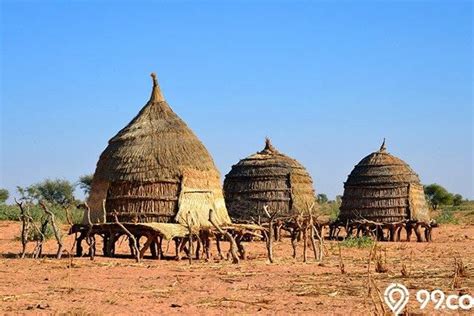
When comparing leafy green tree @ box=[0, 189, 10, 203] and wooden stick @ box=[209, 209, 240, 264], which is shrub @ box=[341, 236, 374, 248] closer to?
wooden stick @ box=[209, 209, 240, 264]

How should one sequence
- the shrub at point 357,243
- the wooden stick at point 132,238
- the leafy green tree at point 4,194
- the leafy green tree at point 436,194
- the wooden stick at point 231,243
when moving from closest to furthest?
the wooden stick at point 231,243 → the wooden stick at point 132,238 → the shrub at point 357,243 → the leafy green tree at point 4,194 → the leafy green tree at point 436,194

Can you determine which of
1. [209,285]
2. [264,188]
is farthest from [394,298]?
[264,188]

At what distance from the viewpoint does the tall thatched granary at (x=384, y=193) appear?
3195 centimetres

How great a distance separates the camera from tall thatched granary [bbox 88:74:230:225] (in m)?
21.9

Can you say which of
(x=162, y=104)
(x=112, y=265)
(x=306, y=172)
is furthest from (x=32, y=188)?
(x=112, y=265)

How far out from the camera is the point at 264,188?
31.9 m

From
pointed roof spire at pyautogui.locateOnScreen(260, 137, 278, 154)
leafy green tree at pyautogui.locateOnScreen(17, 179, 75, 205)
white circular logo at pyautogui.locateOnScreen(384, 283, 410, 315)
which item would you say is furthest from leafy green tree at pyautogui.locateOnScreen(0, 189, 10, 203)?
white circular logo at pyautogui.locateOnScreen(384, 283, 410, 315)

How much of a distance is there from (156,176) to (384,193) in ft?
42.3

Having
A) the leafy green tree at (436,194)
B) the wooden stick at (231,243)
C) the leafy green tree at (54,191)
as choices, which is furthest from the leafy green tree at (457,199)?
the wooden stick at (231,243)

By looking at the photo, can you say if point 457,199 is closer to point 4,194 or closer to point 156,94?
point 4,194

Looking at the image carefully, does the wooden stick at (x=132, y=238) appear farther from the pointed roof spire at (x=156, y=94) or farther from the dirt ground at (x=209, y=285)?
the pointed roof spire at (x=156, y=94)
